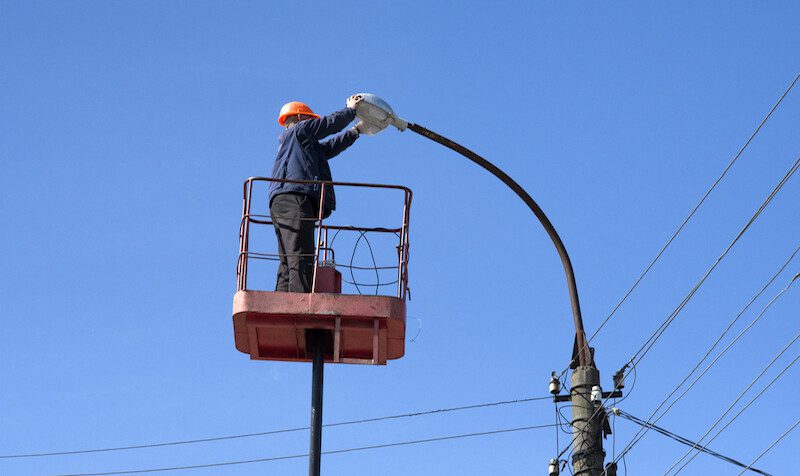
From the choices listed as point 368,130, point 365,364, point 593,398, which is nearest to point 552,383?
point 593,398

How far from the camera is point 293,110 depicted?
16.6 m

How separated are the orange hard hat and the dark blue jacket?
24cm

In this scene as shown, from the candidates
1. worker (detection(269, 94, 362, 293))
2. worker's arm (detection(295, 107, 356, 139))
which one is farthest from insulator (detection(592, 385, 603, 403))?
worker's arm (detection(295, 107, 356, 139))

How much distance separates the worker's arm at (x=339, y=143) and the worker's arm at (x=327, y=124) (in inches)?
20.0

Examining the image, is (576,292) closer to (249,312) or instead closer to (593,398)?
(593,398)

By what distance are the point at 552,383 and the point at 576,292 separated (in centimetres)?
95

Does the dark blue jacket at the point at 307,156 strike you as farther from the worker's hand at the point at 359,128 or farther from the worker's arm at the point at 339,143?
the worker's hand at the point at 359,128

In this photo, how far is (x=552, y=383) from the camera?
16.2 m

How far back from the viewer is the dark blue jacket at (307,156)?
1590 centimetres

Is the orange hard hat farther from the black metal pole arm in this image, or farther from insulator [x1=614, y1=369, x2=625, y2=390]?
insulator [x1=614, y1=369, x2=625, y2=390]

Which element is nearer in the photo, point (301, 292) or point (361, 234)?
point (301, 292)

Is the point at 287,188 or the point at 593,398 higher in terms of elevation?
the point at 287,188

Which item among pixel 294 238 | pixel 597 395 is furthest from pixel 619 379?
pixel 294 238

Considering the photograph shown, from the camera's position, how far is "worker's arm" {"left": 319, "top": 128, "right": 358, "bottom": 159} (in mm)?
16703
